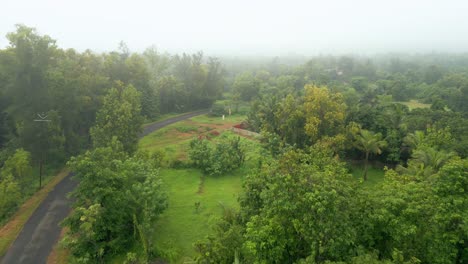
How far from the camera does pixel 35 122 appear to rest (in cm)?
2783

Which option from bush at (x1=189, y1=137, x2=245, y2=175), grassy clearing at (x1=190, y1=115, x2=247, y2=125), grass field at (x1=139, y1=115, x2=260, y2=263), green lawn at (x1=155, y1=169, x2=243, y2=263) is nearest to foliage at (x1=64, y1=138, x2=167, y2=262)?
green lawn at (x1=155, y1=169, x2=243, y2=263)

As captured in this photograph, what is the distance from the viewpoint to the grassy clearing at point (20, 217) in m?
19.4

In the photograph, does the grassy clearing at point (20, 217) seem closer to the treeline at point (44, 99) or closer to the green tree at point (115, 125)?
the treeline at point (44, 99)

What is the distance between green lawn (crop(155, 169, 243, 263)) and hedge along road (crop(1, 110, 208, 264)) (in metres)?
6.59

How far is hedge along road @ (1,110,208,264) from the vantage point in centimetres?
1800

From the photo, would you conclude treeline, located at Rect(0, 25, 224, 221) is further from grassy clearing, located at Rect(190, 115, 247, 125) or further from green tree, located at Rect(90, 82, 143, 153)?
grassy clearing, located at Rect(190, 115, 247, 125)

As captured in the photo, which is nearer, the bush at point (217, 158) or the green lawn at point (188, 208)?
the green lawn at point (188, 208)

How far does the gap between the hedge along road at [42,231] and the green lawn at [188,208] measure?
6589 mm

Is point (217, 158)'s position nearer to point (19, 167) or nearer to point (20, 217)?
point (20, 217)

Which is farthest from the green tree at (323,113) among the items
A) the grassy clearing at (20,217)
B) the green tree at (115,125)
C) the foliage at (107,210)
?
the grassy clearing at (20,217)

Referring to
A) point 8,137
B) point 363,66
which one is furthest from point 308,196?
point 363,66

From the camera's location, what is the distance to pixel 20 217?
72.2 feet

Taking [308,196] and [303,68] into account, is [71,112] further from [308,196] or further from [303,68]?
[303,68]

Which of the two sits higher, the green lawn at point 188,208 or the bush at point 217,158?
the bush at point 217,158
